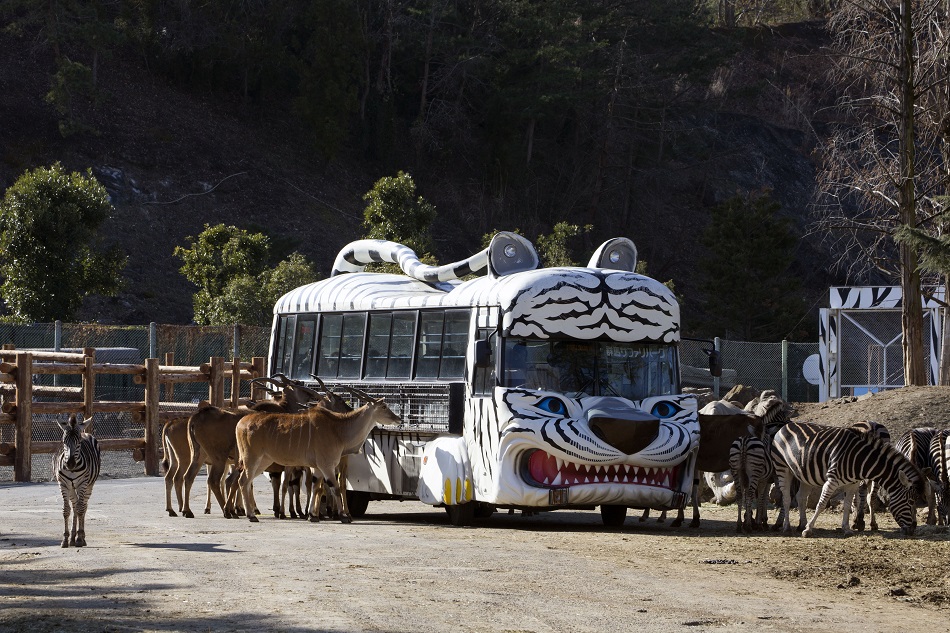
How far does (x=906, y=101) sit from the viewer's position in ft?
82.0

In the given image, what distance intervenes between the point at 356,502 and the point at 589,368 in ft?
14.6

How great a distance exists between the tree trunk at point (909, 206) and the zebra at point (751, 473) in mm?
8813

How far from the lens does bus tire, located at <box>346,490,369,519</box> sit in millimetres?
19328

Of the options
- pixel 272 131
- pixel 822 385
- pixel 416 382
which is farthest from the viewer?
pixel 272 131

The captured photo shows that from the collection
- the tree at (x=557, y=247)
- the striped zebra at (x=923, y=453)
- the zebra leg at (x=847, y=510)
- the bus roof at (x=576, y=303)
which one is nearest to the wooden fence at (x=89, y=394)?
the bus roof at (x=576, y=303)

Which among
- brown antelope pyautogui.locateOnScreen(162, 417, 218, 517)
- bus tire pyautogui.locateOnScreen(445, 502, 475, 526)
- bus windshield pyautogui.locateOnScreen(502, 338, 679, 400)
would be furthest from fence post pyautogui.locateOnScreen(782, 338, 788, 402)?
brown antelope pyautogui.locateOnScreen(162, 417, 218, 517)

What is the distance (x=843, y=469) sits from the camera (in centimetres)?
1586

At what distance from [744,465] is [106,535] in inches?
296

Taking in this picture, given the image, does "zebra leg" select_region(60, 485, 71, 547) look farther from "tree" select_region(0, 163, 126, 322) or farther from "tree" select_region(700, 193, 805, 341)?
"tree" select_region(700, 193, 805, 341)

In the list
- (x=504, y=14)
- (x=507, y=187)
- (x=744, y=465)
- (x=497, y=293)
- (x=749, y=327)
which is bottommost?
(x=744, y=465)

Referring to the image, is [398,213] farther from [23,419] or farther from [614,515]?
[614,515]

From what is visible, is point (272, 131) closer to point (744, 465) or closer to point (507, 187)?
point (507, 187)

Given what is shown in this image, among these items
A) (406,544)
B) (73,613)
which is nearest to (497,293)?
(406,544)

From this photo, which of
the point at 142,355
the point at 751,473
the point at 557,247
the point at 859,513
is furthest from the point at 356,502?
the point at 557,247
